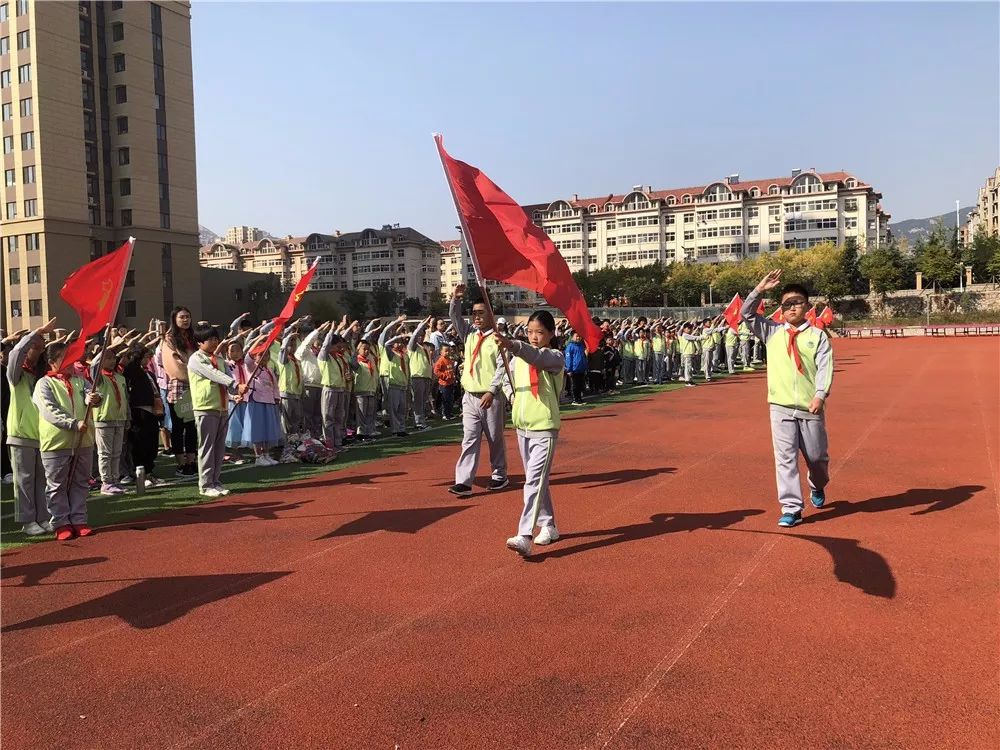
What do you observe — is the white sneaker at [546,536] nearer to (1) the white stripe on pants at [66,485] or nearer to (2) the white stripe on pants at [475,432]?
(2) the white stripe on pants at [475,432]

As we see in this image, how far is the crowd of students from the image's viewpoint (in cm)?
650

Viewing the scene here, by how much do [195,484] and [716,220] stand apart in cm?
8907

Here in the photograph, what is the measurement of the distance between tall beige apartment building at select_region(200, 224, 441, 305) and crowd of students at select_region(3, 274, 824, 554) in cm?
9200

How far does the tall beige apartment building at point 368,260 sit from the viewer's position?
109125 mm

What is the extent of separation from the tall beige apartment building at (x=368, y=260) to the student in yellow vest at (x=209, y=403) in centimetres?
9700

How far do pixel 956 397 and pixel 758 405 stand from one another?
4.59 m

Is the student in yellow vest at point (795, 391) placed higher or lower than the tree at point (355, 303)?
lower

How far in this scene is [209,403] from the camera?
8.70 metres

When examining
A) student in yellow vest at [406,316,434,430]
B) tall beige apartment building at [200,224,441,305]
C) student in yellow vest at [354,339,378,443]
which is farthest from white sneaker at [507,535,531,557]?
tall beige apartment building at [200,224,441,305]

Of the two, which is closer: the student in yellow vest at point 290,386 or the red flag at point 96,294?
the red flag at point 96,294

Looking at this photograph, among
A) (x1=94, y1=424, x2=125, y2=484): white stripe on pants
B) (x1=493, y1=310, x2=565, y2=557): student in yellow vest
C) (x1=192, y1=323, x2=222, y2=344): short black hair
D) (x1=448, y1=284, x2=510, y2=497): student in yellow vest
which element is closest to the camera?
(x1=493, y1=310, x2=565, y2=557): student in yellow vest

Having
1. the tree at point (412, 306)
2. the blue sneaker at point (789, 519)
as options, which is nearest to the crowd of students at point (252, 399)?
the blue sneaker at point (789, 519)

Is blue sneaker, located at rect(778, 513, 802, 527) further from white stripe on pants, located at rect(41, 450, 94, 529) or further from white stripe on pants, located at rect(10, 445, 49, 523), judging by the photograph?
white stripe on pants, located at rect(10, 445, 49, 523)

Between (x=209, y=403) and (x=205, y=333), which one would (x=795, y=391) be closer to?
(x=209, y=403)
